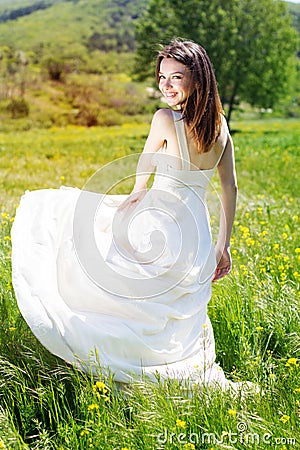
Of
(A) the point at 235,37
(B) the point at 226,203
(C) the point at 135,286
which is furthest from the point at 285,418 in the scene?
(A) the point at 235,37

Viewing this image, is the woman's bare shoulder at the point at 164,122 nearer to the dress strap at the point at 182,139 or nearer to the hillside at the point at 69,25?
the dress strap at the point at 182,139

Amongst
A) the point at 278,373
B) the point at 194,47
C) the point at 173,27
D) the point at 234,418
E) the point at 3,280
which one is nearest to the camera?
the point at 234,418

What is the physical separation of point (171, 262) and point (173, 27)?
68.9 feet

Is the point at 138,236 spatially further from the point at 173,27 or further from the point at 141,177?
the point at 173,27

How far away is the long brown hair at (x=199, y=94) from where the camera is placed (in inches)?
124

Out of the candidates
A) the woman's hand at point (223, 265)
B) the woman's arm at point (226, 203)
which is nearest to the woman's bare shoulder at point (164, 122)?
the woman's arm at point (226, 203)

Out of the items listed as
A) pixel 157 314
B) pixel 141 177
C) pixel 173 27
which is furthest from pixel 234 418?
pixel 173 27

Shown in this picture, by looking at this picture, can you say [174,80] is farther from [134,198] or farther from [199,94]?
[134,198]

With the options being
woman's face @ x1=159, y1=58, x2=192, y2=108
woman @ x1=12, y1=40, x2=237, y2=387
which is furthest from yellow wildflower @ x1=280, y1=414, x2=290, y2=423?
woman's face @ x1=159, y1=58, x2=192, y2=108

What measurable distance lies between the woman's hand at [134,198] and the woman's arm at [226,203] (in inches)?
18.5

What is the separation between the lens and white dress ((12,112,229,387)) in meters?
3.14

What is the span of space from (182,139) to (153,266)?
63 cm

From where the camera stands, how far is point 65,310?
3.18m

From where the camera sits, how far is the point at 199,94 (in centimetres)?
319
